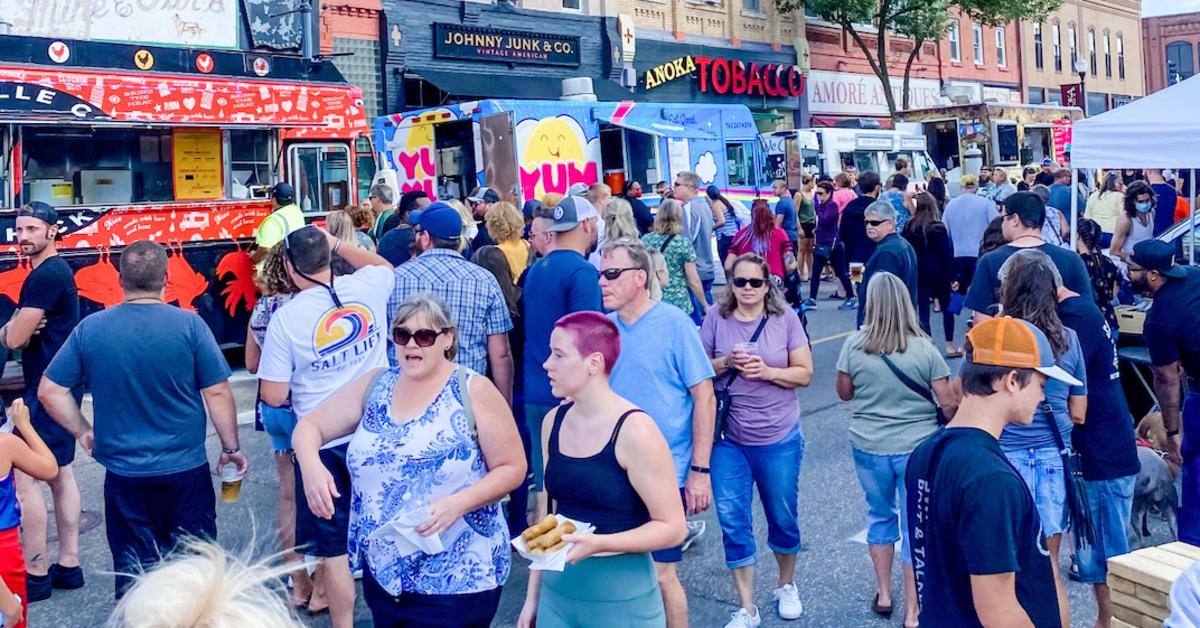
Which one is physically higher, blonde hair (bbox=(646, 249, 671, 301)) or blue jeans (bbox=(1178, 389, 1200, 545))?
blonde hair (bbox=(646, 249, 671, 301))

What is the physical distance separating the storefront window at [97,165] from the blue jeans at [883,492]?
818 cm

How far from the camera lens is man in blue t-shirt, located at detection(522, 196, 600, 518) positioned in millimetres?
5477

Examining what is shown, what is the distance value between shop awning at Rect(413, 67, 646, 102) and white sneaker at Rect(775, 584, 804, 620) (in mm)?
15994

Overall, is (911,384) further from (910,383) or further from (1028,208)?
(1028,208)

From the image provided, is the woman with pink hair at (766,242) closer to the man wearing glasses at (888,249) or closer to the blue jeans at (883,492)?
the man wearing glasses at (888,249)

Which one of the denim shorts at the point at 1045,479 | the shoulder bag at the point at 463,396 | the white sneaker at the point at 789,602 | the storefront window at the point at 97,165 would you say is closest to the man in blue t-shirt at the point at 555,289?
the white sneaker at the point at 789,602

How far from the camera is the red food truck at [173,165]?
9.82 meters

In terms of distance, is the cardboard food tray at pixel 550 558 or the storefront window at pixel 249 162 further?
the storefront window at pixel 249 162

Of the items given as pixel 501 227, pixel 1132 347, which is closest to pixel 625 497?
pixel 501 227

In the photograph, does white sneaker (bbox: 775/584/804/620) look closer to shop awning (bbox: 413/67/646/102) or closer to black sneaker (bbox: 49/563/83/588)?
black sneaker (bbox: 49/563/83/588)

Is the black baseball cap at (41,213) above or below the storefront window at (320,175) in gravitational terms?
below

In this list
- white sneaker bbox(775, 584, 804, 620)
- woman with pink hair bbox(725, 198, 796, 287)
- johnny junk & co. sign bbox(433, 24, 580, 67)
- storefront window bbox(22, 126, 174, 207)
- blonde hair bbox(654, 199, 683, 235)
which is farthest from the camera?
johnny junk & co. sign bbox(433, 24, 580, 67)

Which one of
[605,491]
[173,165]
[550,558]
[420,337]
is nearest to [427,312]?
[420,337]

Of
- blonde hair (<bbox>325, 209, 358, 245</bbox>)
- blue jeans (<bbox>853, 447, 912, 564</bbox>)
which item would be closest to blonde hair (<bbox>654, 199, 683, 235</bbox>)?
blonde hair (<bbox>325, 209, 358, 245</bbox>)
